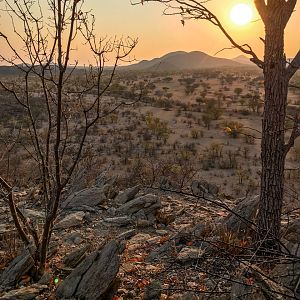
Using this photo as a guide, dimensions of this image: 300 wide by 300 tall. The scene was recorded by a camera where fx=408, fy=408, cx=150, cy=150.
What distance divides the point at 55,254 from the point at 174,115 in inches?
680

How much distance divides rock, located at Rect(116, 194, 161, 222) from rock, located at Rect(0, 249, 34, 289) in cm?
261

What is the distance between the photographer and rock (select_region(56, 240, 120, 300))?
381 centimetres

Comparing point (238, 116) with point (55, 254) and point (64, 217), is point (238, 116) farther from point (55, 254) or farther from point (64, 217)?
point (55, 254)

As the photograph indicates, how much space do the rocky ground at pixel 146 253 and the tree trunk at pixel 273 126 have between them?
1.20 ft

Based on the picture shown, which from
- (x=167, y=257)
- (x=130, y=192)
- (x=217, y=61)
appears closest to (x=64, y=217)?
(x=130, y=192)

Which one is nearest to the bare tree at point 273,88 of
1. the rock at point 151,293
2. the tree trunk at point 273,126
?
the tree trunk at point 273,126

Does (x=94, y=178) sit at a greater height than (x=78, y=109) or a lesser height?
lesser

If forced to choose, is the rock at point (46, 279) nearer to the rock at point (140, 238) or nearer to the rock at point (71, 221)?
the rock at point (140, 238)

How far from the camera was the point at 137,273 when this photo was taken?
4496 millimetres

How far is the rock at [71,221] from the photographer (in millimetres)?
6273

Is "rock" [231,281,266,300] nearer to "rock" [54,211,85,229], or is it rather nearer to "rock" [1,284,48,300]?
"rock" [1,284,48,300]

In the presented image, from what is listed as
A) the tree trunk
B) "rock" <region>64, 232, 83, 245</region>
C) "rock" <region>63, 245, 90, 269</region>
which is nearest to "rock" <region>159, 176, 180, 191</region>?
"rock" <region>64, 232, 83, 245</region>

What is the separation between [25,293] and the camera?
12.7 ft

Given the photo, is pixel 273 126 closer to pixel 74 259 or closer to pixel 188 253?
pixel 188 253
